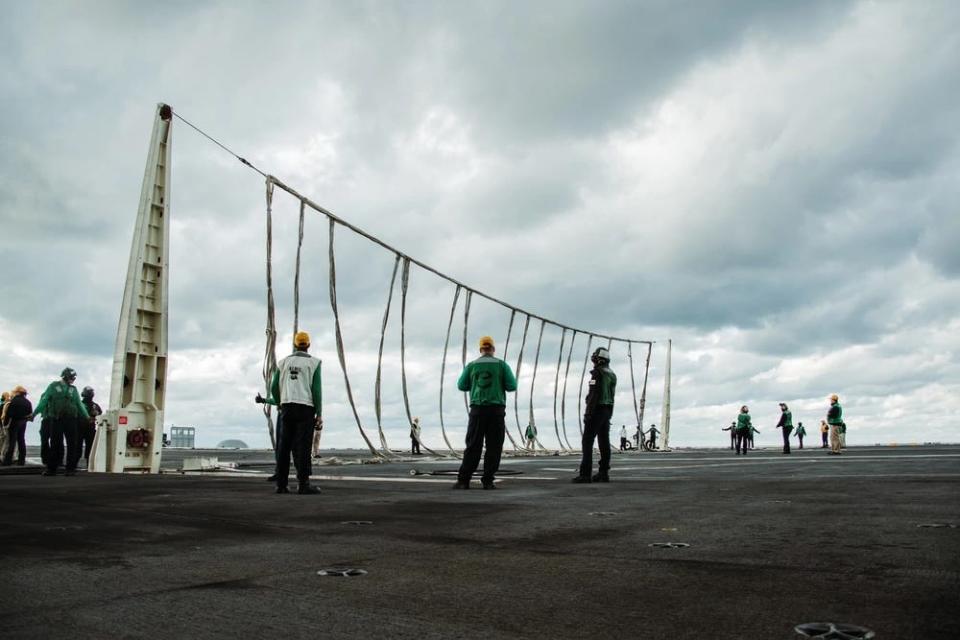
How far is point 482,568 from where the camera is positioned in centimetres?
423

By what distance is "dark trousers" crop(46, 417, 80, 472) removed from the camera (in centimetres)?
1440

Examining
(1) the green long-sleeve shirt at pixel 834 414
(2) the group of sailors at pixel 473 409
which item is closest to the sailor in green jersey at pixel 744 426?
(1) the green long-sleeve shirt at pixel 834 414

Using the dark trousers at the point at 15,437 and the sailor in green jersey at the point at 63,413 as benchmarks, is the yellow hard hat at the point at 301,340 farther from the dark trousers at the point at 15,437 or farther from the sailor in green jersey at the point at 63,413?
the dark trousers at the point at 15,437

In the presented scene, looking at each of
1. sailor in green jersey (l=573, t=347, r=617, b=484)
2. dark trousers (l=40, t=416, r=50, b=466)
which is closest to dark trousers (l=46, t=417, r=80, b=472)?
dark trousers (l=40, t=416, r=50, b=466)

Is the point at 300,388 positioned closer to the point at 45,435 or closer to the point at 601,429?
the point at 601,429

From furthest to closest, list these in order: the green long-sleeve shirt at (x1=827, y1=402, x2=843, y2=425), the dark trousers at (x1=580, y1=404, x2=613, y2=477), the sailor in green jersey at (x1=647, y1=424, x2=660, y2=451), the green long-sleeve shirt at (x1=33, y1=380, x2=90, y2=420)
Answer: the sailor in green jersey at (x1=647, y1=424, x2=660, y2=451) < the green long-sleeve shirt at (x1=827, y1=402, x2=843, y2=425) < the green long-sleeve shirt at (x1=33, y1=380, x2=90, y2=420) < the dark trousers at (x1=580, y1=404, x2=613, y2=477)

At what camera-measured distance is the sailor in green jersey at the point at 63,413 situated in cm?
1467

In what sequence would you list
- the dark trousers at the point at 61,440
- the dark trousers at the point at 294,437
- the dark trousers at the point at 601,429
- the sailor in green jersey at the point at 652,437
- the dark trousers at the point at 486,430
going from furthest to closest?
1. the sailor in green jersey at the point at 652,437
2. the dark trousers at the point at 61,440
3. the dark trousers at the point at 601,429
4. the dark trousers at the point at 486,430
5. the dark trousers at the point at 294,437

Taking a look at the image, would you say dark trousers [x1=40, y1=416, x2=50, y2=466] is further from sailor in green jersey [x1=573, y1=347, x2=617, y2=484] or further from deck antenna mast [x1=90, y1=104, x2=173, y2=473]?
sailor in green jersey [x1=573, y1=347, x2=617, y2=484]

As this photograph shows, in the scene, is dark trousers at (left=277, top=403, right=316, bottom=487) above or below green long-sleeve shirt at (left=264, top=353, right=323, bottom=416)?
below

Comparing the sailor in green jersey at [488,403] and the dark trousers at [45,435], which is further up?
the sailor in green jersey at [488,403]

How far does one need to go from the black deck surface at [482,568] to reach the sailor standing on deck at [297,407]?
1.78 metres

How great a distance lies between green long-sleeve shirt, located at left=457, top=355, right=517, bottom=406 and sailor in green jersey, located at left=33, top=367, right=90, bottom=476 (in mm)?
7900

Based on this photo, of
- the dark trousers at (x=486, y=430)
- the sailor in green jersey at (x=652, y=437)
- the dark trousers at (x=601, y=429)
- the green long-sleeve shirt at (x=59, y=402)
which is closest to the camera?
the dark trousers at (x=486, y=430)
